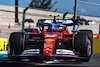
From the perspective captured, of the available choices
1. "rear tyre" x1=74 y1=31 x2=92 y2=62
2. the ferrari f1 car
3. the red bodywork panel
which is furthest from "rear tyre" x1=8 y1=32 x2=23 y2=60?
"rear tyre" x1=74 y1=31 x2=92 y2=62

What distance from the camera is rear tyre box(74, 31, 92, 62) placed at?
185 inches

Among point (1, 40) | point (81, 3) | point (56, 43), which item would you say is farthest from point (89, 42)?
point (81, 3)

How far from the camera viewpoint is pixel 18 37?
15.9 ft

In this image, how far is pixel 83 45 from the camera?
4707 mm

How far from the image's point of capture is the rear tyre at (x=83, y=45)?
4691mm

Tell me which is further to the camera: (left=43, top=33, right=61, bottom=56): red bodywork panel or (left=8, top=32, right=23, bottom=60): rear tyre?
(left=8, top=32, right=23, bottom=60): rear tyre

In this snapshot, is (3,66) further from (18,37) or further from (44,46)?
(44,46)

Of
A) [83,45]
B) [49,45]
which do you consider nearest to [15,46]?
[49,45]

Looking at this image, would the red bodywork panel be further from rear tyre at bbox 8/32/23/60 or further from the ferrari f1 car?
rear tyre at bbox 8/32/23/60

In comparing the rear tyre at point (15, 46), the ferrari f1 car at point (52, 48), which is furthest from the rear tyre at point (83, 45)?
the rear tyre at point (15, 46)

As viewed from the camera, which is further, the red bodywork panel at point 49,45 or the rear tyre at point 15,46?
the rear tyre at point 15,46

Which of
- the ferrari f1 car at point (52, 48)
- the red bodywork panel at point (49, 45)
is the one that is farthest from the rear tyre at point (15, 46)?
the red bodywork panel at point (49, 45)

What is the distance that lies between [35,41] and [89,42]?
1344mm

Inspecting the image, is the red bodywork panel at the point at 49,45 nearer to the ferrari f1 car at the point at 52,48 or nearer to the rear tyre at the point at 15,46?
the ferrari f1 car at the point at 52,48
